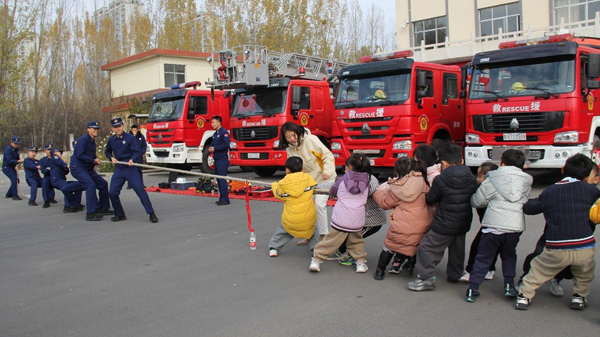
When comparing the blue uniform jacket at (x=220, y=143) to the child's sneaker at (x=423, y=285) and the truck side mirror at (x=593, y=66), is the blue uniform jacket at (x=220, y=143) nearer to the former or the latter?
the child's sneaker at (x=423, y=285)

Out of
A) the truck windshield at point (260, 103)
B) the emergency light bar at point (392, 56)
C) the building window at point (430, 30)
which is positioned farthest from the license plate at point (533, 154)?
the building window at point (430, 30)

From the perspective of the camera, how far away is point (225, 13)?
38500 millimetres

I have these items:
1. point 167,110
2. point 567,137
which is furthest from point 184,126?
point 567,137

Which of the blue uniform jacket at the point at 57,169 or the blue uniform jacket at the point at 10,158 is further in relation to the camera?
the blue uniform jacket at the point at 10,158

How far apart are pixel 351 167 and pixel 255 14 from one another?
111 ft

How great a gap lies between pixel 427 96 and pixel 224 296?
28.5 feet

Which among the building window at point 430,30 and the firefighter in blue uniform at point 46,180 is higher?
the building window at point 430,30

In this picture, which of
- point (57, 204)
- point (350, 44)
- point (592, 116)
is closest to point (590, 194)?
point (592, 116)

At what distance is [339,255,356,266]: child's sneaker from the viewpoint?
6.21 m

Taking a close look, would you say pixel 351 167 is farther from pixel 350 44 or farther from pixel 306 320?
pixel 350 44

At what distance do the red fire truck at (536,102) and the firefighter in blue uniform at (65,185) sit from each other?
830 cm

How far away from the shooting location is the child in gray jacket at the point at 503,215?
15.1 feet

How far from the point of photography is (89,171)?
33.8 feet

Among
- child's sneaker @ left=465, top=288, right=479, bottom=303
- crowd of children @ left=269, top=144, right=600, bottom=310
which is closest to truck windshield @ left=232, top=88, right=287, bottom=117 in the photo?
crowd of children @ left=269, top=144, right=600, bottom=310
